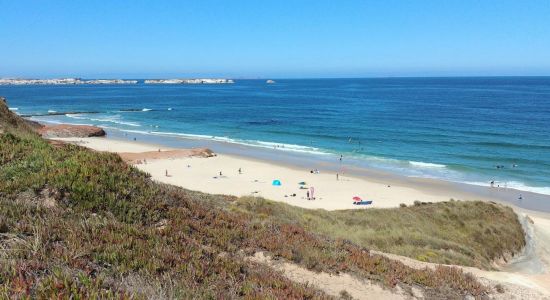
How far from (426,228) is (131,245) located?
48.5 ft

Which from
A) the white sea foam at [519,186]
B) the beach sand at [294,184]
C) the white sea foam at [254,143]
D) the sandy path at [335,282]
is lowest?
the white sea foam at [519,186]

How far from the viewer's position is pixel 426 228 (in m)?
17.4

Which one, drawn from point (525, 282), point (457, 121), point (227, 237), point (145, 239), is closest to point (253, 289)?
point (145, 239)

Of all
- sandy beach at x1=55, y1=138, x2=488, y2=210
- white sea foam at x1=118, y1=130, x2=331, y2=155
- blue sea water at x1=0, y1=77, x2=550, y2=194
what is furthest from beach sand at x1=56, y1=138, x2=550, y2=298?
white sea foam at x1=118, y1=130, x2=331, y2=155

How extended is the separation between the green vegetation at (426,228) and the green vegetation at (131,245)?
13.3 feet

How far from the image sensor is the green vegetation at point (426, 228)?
1373cm

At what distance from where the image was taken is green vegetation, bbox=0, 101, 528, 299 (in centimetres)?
406

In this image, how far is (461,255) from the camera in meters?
14.1

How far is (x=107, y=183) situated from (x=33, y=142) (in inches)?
162

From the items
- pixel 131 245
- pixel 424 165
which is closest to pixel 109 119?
pixel 424 165

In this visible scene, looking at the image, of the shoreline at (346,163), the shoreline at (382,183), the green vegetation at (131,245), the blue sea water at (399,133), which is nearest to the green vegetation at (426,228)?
the green vegetation at (131,245)

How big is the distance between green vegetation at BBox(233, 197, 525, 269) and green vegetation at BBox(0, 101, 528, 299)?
13.3ft

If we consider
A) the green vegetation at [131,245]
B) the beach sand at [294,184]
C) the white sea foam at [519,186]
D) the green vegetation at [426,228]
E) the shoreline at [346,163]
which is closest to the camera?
the green vegetation at [131,245]

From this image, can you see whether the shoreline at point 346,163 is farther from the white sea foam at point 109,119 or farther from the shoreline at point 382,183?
the white sea foam at point 109,119
